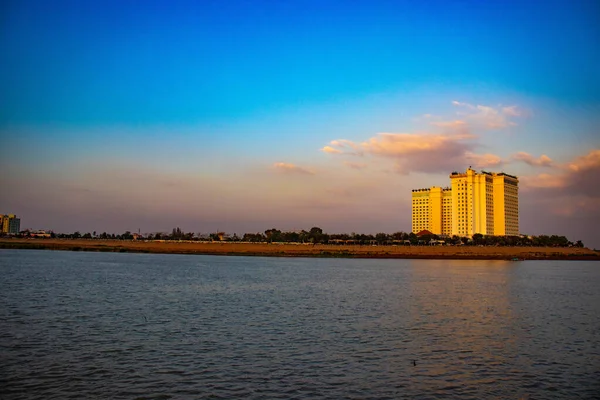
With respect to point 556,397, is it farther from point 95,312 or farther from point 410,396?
point 95,312

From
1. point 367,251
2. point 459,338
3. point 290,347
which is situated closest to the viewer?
→ point 290,347

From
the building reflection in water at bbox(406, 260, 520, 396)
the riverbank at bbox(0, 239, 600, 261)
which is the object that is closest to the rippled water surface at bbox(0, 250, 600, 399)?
the building reflection in water at bbox(406, 260, 520, 396)

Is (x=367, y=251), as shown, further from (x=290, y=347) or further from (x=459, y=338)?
(x=290, y=347)

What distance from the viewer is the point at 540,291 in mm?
50031

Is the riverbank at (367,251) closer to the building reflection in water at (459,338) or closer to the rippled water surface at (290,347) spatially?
the building reflection in water at (459,338)

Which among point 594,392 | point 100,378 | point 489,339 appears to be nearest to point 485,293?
point 489,339

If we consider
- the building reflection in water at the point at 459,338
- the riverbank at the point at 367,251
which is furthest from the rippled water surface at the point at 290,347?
the riverbank at the point at 367,251

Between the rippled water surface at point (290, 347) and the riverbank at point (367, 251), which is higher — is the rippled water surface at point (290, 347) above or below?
below

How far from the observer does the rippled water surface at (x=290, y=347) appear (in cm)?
1548

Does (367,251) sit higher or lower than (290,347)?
higher

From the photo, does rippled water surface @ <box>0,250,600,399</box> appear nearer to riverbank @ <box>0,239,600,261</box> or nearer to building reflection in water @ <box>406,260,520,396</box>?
building reflection in water @ <box>406,260,520,396</box>

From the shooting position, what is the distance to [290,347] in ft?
68.6

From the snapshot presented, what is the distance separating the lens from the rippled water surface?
1548cm

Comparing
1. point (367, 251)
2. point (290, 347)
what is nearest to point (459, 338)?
point (290, 347)
